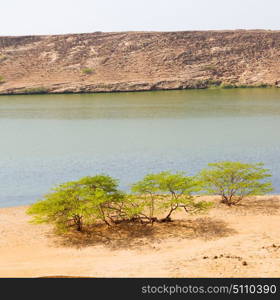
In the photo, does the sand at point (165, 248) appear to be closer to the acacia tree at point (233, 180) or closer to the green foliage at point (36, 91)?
the acacia tree at point (233, 180)

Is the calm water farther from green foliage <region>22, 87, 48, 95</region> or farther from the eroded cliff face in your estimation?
the eroded cliff face

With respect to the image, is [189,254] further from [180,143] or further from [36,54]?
[36,54]

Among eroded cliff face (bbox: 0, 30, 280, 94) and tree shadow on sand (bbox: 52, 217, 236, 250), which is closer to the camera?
tree shadow on sand (bbox: 52, 217, 236, 250)

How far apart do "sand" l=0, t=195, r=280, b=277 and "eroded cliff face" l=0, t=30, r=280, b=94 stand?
260 feet

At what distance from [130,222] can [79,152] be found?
17575 mm

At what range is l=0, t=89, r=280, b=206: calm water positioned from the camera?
30.6 metres

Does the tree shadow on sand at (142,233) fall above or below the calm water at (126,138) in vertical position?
below

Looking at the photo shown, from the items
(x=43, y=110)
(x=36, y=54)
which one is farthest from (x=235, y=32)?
(x=43, y=110)

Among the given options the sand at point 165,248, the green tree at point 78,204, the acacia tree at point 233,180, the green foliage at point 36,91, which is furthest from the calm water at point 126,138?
the green foliage at point 36,91

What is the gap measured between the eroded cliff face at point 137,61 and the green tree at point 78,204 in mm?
79558

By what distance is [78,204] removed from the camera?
19719 mm

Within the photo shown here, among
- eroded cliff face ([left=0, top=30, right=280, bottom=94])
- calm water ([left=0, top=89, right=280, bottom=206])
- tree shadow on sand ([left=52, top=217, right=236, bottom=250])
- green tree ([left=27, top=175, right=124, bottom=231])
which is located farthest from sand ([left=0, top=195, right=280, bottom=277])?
eroded cliff face ([left=0, top=30, right=280, bottom=94])

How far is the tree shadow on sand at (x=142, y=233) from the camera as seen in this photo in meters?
18.6

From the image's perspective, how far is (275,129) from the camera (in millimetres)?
46031
